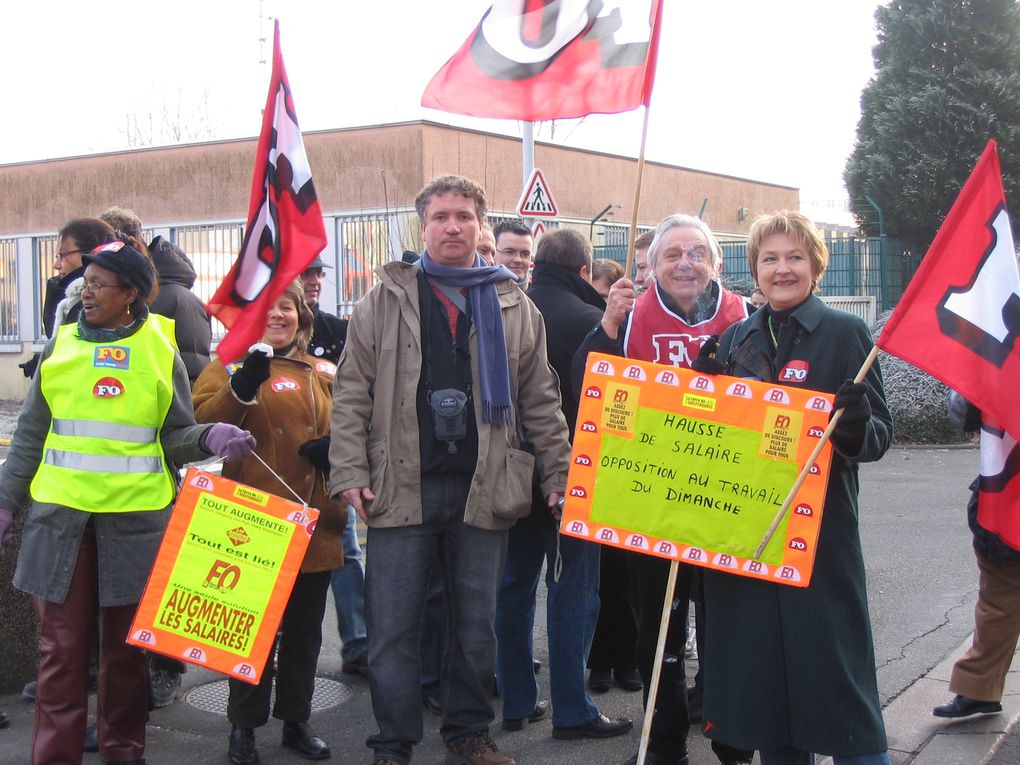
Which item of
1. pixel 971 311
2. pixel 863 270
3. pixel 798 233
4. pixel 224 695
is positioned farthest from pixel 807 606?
pixel 863 270

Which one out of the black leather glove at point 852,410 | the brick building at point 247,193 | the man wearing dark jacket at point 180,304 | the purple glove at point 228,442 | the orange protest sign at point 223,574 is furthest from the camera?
the brick building at point 247,193

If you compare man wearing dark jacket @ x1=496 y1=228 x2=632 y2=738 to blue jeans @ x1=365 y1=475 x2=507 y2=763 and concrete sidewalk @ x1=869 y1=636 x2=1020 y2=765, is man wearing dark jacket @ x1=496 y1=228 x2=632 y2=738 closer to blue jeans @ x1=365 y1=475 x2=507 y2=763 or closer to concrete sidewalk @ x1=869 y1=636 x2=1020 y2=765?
blue jeans @ x1=365 y1=475 x2=507 y2=763

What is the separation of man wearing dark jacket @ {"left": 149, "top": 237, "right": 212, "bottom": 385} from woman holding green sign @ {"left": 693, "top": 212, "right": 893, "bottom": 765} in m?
3.23

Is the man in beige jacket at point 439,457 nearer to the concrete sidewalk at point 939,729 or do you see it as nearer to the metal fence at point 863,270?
the concrete sidewalk at point 939,729

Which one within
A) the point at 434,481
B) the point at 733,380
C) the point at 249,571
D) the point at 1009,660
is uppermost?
the point at 733,380

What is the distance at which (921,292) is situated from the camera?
141 inches

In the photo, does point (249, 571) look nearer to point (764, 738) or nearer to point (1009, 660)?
point (764, 738)

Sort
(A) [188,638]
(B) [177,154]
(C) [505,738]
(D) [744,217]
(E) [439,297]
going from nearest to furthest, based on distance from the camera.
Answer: (A) [188,638], (E) [439,297], (C) [505,738], (B) [177,154], (D) [744,217]

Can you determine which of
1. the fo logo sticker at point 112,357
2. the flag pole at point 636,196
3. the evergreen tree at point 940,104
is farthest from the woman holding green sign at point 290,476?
the evergreen tree at point 940,104

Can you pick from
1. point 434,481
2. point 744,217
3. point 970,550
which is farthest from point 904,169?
point 434,481

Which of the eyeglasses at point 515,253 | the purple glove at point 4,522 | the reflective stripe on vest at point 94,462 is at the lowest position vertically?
the purple glove at point 4,522

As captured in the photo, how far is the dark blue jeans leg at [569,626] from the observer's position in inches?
187

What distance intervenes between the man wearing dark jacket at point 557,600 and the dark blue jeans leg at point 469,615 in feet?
1.46

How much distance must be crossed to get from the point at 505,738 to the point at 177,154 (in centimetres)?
1968
